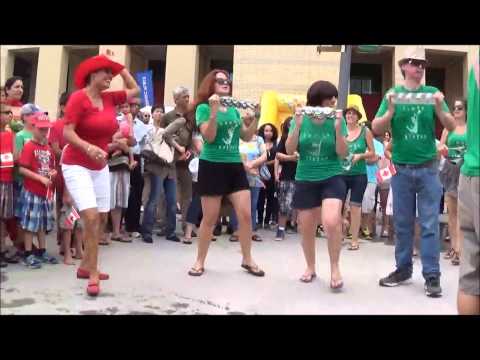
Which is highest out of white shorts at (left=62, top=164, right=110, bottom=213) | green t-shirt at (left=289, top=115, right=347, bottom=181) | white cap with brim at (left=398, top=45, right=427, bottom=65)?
white cap with brim at (left=398, top=45, right=427, bottom=65)

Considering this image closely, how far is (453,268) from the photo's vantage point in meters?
5.01

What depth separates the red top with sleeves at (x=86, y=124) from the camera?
11.8 ft

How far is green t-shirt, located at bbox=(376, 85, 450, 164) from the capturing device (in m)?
3.98

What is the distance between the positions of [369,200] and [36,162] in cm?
460

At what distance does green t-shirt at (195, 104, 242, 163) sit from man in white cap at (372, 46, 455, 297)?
1.25 meters

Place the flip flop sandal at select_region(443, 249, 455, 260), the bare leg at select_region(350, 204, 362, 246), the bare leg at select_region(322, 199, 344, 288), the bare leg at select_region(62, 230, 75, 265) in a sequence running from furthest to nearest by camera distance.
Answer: the bare leg at select_region(350, 204, 362, 246), the flip flop sandal at select_region(443, 249, 455, 260), the bare leg at select_region(62, 230, 75, 265), the bare leg at select_region(322, 199, 344, 288)

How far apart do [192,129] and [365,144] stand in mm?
2174

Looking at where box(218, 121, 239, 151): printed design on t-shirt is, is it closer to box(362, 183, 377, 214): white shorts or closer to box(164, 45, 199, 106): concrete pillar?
box(362, 183, 377, 214): white shorts

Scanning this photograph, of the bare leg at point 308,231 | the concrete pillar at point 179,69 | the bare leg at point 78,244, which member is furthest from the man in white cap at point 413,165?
the concrete pillar at point 179,69

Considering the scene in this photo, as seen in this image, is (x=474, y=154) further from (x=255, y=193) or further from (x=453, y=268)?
(x=255, y=193)

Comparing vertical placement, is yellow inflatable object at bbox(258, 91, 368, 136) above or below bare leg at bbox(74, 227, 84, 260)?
above

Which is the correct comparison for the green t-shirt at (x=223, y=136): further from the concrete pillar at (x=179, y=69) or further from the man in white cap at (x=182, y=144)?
the concrete pillar at (x=179, y=69)

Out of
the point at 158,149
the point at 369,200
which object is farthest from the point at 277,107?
the point at 158,149

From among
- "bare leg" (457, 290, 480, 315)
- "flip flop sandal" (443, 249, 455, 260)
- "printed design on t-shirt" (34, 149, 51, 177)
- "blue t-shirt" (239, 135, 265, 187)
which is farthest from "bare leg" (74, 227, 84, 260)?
"flip flop sandal" (443, 249, 455, 260)
